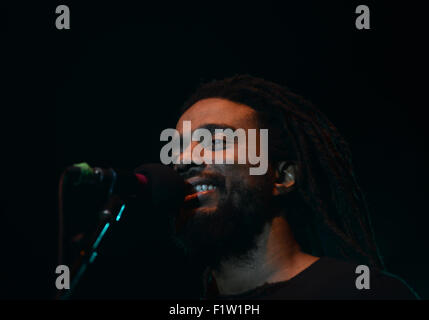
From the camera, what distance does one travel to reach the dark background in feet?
8.73

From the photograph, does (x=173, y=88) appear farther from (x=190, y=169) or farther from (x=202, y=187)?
(x=202, y=187)

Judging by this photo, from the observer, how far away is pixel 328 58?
10.1ft

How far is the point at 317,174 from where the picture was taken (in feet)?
8.92

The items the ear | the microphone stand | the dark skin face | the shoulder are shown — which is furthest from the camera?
the ear

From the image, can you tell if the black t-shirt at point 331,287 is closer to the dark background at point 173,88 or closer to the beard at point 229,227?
the beard at point 229,227

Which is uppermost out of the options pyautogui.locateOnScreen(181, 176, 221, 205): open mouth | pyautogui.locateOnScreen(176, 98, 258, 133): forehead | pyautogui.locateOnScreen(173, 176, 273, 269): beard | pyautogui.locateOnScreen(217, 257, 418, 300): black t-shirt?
pyautogui.locateOnScreen(176, 98, 258, 133): forehead

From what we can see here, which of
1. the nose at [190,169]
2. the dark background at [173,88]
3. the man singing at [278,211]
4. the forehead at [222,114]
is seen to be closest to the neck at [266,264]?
the man singing at [278,211]

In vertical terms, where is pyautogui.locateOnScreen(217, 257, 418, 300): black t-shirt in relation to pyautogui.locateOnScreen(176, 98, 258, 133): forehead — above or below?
below

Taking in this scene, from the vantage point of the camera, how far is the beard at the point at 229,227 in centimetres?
227

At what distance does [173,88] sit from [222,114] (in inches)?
35.1

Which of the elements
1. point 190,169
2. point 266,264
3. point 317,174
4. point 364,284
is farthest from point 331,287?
point 190,169

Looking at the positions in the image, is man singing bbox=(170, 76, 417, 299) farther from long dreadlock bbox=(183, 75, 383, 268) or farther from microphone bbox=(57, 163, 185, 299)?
microphone bbox=(57, 163, 185, 299)

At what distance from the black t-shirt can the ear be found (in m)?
0.52

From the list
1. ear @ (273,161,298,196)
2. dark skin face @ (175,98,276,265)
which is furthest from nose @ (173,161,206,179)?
ear @ (273,161,298,196)
